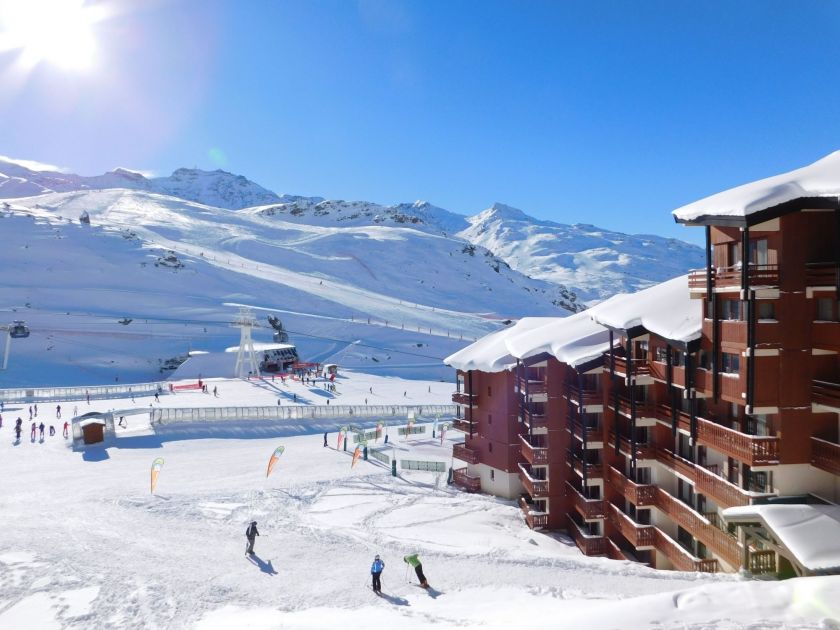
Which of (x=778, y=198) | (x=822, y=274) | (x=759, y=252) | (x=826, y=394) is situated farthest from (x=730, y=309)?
(x=778, y=198)

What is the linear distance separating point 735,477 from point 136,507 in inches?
937

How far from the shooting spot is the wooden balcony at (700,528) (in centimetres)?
1727

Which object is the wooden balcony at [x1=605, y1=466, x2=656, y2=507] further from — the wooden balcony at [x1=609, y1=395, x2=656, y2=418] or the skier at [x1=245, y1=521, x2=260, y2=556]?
the skier at [x1=245, y1=521, x2=260, y2=556]

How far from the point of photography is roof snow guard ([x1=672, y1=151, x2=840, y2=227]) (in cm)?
1518

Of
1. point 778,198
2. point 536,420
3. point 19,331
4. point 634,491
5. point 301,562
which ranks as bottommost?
point 301,562

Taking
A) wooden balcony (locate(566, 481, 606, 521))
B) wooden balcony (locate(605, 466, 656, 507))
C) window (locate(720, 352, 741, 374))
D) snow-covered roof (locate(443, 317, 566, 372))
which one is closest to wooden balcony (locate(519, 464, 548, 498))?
wooden balcony (locate(566, 481, 606, 521))

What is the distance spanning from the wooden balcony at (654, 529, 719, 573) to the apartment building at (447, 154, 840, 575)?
4cm

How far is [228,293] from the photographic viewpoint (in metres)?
116

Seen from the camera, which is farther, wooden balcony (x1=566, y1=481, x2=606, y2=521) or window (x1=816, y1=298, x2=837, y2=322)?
wooden balcony (x1=566, y1=481, x2=606, y2=521)

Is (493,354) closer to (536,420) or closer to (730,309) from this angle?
(536,420)

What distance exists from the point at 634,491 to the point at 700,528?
11.4ft

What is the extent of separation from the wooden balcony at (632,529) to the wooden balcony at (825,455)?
22.8ft

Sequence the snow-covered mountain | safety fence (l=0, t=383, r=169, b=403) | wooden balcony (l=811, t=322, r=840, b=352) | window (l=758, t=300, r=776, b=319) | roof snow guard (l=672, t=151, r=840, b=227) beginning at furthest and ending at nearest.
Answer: the snow-covered mountain → safety fence (l=0, t=383, r=169, b=403) → window (l=758, t=300, r=776, b=319) → wooden balcony (l=811, t=322, r=840, b=352) → roof snow guard (l=672, t=151, r=840, b=227)

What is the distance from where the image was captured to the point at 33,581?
18.2 meters
